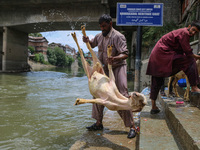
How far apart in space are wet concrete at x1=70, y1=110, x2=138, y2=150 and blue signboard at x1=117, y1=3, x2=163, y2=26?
3874 millimetres

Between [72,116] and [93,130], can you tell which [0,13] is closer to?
[72,116]

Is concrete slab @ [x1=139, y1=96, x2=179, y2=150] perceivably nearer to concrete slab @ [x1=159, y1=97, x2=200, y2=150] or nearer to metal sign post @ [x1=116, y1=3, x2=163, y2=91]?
concrete slab @ [x1=159, y1=97, x2=200, y2=150]

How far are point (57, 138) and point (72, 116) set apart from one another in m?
1.65

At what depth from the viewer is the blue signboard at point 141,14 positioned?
20.5ft

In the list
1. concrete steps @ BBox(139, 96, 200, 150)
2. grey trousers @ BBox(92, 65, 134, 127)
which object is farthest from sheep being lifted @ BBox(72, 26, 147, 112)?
concrete steps @ BBox(139, 96, 200, 150)

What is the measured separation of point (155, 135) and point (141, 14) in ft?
15.3

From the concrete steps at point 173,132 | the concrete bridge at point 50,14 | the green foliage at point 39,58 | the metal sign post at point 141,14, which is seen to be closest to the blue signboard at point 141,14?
the metal sign post at point 141,14

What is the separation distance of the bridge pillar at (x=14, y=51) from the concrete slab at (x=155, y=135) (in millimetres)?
21210

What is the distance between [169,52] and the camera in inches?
142

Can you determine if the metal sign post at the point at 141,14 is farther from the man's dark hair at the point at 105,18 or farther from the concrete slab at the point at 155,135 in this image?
the concrete slab at the point at 155,135

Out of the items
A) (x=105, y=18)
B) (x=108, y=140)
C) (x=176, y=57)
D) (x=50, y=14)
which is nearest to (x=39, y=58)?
(x=50, y=14)

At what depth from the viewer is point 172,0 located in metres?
14.6

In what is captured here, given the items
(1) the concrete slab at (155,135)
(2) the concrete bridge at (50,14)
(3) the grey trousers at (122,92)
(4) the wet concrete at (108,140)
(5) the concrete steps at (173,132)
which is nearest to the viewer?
(5) the concrete steps at (173,132)

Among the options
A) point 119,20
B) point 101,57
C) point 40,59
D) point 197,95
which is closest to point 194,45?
point 119,20
